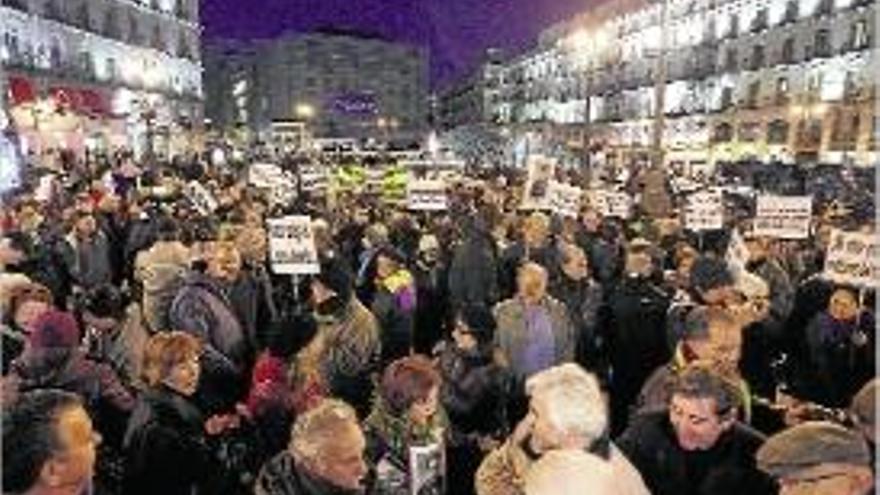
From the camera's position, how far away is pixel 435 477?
17.0 feet

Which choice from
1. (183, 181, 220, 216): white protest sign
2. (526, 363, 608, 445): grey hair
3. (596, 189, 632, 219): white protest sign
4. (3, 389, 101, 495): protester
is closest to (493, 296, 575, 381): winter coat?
(526, 363, 608, 445): grey hair

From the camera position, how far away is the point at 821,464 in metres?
4.23

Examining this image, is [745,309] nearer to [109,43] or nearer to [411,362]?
[411,362]

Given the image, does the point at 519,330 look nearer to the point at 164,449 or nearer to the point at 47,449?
the point at 164,449

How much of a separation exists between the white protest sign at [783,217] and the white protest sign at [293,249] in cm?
423

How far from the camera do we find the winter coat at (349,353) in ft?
24.5

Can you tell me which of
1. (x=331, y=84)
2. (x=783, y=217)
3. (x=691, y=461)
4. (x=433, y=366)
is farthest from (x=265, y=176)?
(x=331, y=84)

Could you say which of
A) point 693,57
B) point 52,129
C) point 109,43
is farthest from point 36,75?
point 693,57

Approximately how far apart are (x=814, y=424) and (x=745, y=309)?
4.16 m

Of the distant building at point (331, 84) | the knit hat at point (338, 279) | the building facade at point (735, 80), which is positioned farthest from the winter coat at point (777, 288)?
the distant building at point (331, 84)

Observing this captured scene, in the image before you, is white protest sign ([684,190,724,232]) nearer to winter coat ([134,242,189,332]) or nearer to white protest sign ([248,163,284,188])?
winter coat ([134,242,189,332])

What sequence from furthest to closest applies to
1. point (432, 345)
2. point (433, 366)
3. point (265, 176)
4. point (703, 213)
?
1. point (265, 176)
2. point (703, 213)
3. point (432, 345)
4. point (433, 366)

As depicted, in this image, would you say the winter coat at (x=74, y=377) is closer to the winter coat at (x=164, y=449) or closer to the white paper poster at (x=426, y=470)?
the winter coat at (x=164, y=449)

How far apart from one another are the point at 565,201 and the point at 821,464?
976 cm
